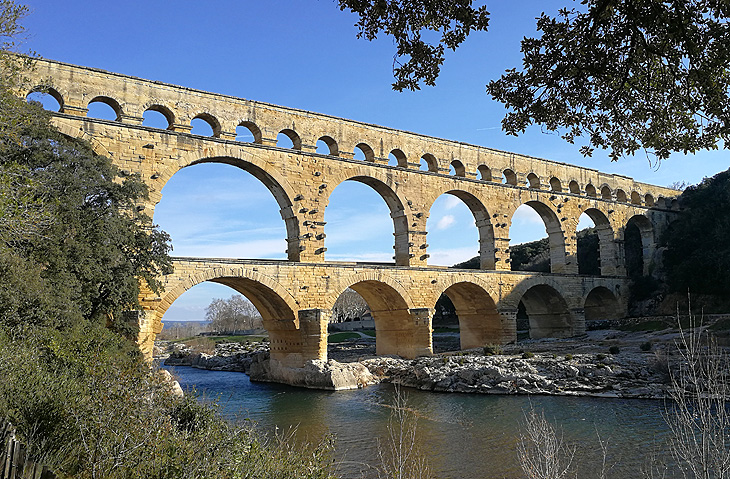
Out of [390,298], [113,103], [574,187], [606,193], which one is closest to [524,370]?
[390,298]

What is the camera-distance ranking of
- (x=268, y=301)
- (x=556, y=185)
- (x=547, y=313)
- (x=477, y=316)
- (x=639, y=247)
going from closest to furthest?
(x=268, y=301), (x=477, y=316), (x=547, y=313), (x=556, y=185), (x=639, y=247)

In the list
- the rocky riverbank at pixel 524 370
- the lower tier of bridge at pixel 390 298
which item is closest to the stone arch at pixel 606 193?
the lower tier of bridge at pixel 390 298

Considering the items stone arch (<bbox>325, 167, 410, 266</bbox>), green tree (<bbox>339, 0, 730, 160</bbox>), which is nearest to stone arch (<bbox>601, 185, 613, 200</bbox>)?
stone arch (<bbox>325, 167, 410, 266</bbox>)

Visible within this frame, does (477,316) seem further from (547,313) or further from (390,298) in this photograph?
(390,298)

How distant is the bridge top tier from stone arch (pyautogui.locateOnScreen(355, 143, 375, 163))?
0.14 feet

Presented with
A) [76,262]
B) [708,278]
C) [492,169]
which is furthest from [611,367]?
[76,262]

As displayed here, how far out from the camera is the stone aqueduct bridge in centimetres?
1820

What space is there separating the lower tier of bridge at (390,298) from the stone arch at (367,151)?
15.3 ft

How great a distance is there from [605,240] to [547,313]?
6.18m

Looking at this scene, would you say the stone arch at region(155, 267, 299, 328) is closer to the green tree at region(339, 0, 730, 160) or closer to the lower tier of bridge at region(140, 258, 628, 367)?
the lower tier of bridge at region(140, 258, 628, 367)

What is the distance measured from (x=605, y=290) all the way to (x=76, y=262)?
27.8 m

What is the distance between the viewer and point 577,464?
30.7ft

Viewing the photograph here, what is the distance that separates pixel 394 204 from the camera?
79.5 feet

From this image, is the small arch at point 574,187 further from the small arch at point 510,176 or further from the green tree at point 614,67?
the green tree at point 614,67
